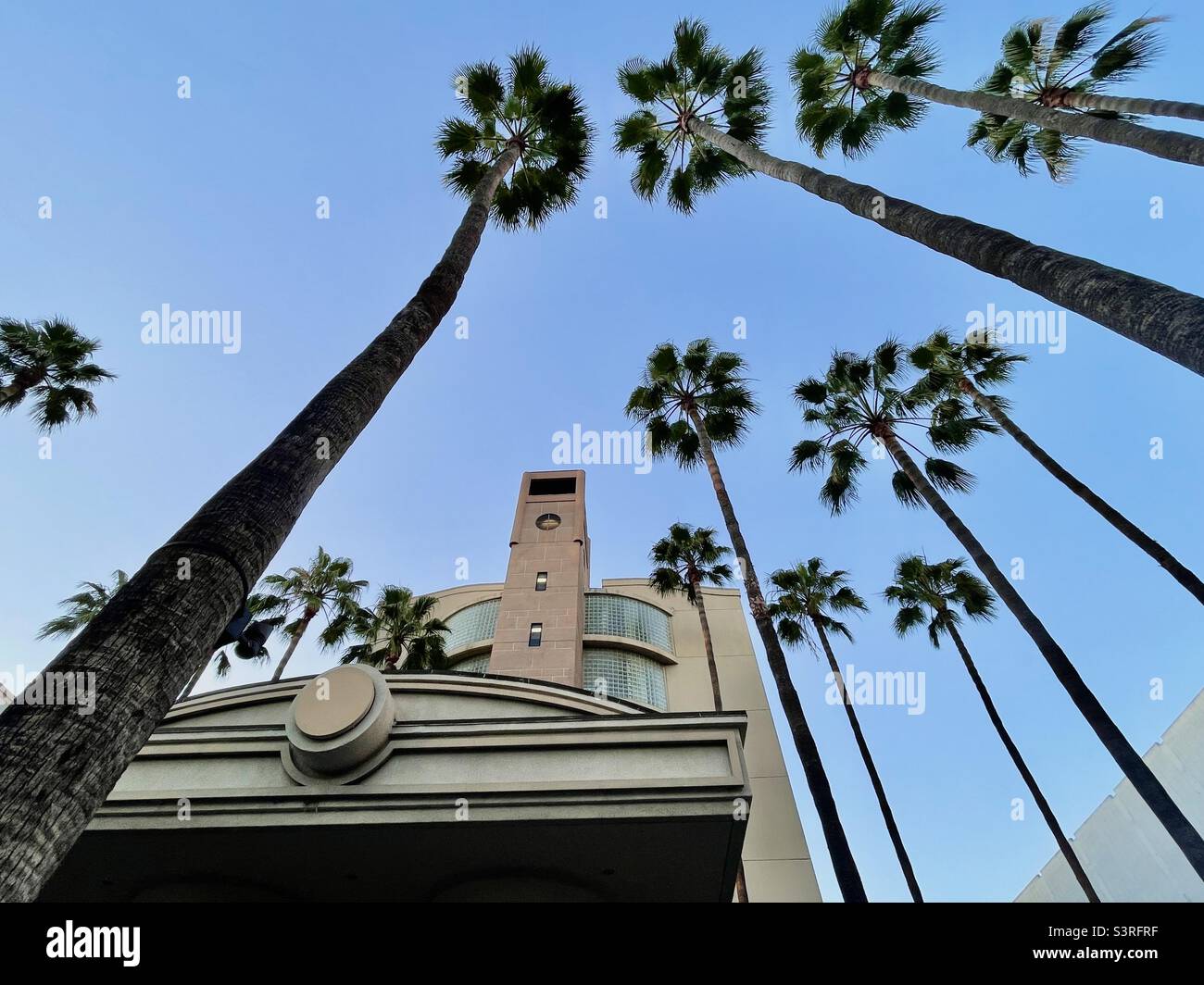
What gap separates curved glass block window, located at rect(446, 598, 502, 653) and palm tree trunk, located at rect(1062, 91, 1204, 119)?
23556 mm

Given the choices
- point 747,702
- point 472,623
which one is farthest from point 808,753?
point 472,623

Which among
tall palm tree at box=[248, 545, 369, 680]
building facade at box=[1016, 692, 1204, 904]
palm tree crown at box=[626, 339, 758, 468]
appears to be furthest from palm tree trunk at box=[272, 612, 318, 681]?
building facade at box=[1016, 692, 1204, 904]

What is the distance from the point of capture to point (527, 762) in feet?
23.7

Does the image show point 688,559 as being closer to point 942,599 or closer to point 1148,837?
point 942,599

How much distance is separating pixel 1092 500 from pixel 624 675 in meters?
16.4

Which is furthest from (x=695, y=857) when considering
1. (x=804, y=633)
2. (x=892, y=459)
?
(x=804, y=633)

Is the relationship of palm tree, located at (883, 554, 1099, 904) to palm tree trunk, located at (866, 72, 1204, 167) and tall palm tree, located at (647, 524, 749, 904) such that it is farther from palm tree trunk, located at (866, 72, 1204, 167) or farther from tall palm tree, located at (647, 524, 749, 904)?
palm tree trunk, located at (866, 72, 1204, 167)

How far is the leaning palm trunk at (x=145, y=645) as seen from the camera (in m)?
2.48

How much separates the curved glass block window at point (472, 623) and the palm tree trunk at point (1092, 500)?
18953 mm

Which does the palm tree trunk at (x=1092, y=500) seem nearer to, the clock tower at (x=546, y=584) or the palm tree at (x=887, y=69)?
the palm tree at (x=887, y=69)

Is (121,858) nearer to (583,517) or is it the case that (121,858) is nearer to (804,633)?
(804,633)

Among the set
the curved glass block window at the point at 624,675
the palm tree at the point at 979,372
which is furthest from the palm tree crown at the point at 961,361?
the curved glass block window at the point at 624,675

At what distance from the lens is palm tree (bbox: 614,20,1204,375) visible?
15.2 feet

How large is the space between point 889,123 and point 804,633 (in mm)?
15997
